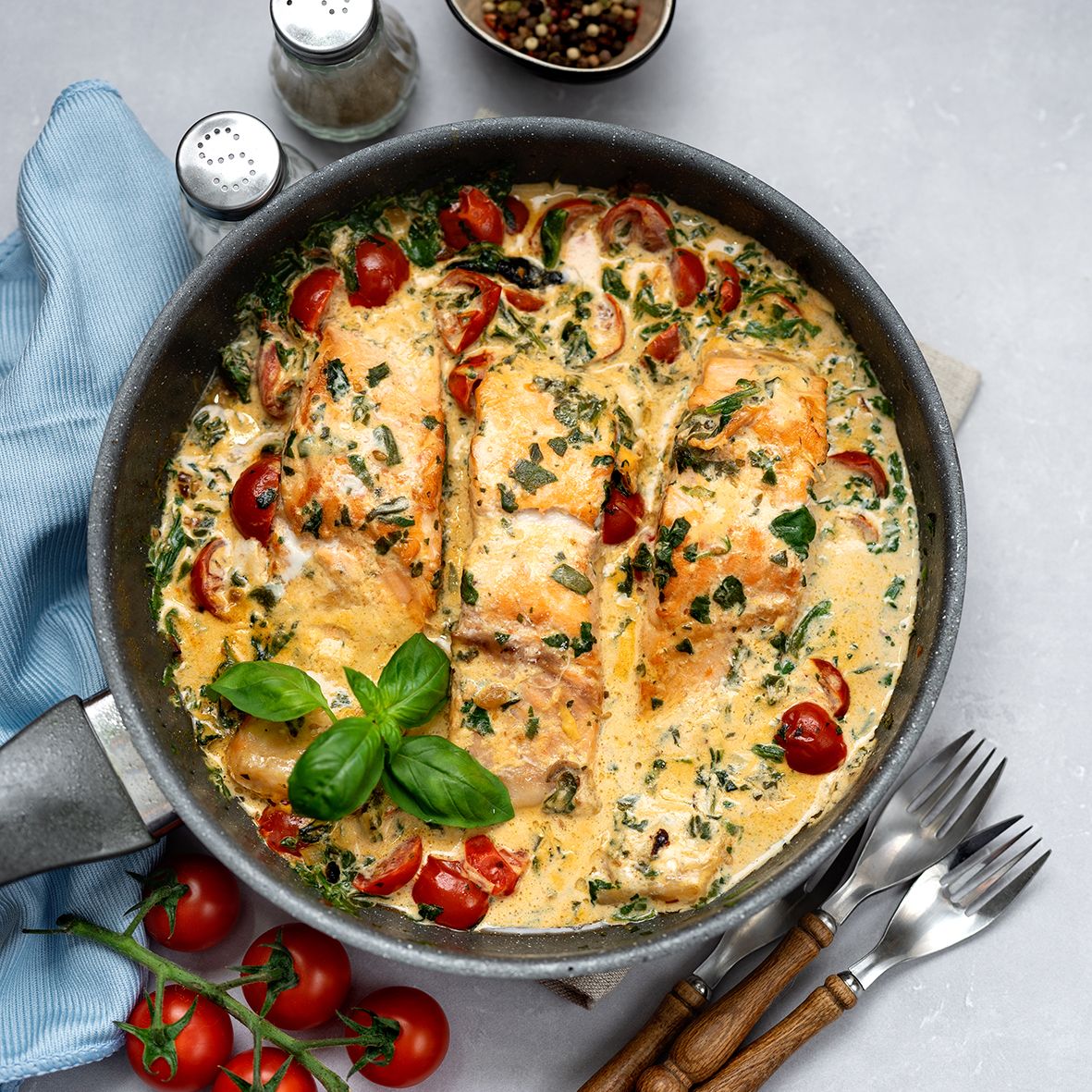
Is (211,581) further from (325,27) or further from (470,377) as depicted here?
(325,27)

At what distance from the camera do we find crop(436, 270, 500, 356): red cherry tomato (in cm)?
381

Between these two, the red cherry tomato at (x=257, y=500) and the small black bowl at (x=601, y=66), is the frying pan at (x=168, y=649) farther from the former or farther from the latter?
the small black bowl at (x=601, y=66)

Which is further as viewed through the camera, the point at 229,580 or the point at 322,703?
the point at 229,580

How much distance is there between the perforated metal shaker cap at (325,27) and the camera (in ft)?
12.6

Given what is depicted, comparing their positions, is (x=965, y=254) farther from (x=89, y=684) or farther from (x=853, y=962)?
(x=89, y=684)

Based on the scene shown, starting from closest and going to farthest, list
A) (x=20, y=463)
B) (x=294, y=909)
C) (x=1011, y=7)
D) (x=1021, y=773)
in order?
(x=294, y=909) → (x=20, y=463) → (x=1021, y=773) → (x=1011, y=7)

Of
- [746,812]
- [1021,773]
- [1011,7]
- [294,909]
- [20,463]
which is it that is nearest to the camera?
[294,909]

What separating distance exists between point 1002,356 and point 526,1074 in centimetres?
304

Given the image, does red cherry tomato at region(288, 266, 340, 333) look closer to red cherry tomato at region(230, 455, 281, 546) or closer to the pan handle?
red cherry tomato at region(230, 455, 281, 546)

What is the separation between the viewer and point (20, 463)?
3914mm

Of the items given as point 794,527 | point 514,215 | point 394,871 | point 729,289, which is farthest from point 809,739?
point 514,215

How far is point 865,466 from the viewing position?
3.78 m

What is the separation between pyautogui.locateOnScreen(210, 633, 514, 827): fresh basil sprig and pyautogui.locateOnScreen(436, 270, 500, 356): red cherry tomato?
995 mm

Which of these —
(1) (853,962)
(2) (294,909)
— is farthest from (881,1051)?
(2) (294,909)
